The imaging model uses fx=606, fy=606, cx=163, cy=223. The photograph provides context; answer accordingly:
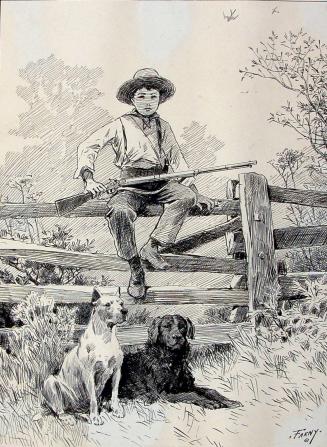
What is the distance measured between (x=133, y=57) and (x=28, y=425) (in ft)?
3.37

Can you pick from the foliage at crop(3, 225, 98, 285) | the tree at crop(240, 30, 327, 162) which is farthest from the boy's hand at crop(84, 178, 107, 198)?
the tree at crop(240, 30, 327, 162)

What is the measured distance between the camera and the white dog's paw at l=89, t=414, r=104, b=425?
62.9 inches

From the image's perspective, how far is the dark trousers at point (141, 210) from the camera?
5.31 ft

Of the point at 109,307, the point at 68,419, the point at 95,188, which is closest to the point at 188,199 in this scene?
the point at 95,188

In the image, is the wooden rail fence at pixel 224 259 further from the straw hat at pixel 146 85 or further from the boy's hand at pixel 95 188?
the straw hat at pixel 146 85

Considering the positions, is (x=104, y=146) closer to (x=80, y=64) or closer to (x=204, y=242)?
(x=80, y=64)

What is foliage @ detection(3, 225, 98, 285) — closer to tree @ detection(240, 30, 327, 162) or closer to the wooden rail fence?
the wooden rail fence

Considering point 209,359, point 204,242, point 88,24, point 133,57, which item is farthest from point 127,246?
point 88,24

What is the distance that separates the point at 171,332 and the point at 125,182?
0.42m

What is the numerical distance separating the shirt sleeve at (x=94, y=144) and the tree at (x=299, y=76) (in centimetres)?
39

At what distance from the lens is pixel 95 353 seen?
1.58m

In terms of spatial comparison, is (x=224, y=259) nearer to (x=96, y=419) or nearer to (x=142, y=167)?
(x=142, y=167)

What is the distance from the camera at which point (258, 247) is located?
162cm
